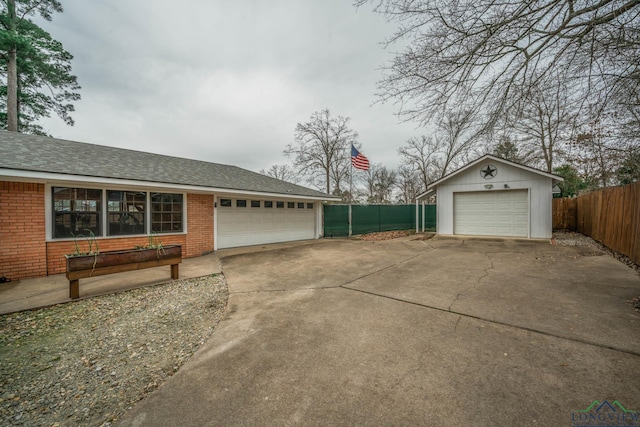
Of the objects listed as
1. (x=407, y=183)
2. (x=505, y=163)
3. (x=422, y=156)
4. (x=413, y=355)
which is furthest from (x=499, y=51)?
(x=407, y=183)

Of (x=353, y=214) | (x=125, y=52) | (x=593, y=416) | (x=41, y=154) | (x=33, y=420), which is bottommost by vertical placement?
(x=33, y=420)

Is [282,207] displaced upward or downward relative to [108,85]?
downward

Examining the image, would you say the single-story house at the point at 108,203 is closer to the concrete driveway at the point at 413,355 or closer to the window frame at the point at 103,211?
the window frame at the point at 103,211

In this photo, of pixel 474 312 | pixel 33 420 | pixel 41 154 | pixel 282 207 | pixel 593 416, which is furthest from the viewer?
pixel 282 207

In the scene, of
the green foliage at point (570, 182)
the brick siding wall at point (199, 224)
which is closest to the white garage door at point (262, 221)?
the brick siding wall at point (199, 224)

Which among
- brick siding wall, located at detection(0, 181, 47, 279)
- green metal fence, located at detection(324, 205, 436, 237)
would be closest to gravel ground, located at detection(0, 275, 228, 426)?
brick siding wall, located at detection(0, 181, 47, 279)

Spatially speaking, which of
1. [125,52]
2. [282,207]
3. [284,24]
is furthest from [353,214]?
[125,52]

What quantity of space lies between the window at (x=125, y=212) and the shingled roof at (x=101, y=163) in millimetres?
682

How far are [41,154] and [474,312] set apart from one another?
10150 millimetres

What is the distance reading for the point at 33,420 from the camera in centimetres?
182

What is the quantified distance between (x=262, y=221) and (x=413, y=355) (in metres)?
9.06

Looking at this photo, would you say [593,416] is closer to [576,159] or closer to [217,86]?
[217,86]

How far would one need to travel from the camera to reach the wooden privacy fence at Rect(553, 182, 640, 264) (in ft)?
19.1

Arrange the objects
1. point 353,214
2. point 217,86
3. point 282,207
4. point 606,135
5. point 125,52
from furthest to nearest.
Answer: point 353,214 → point 282,207 → point 217,86 → point 125,52 → point 606,135
